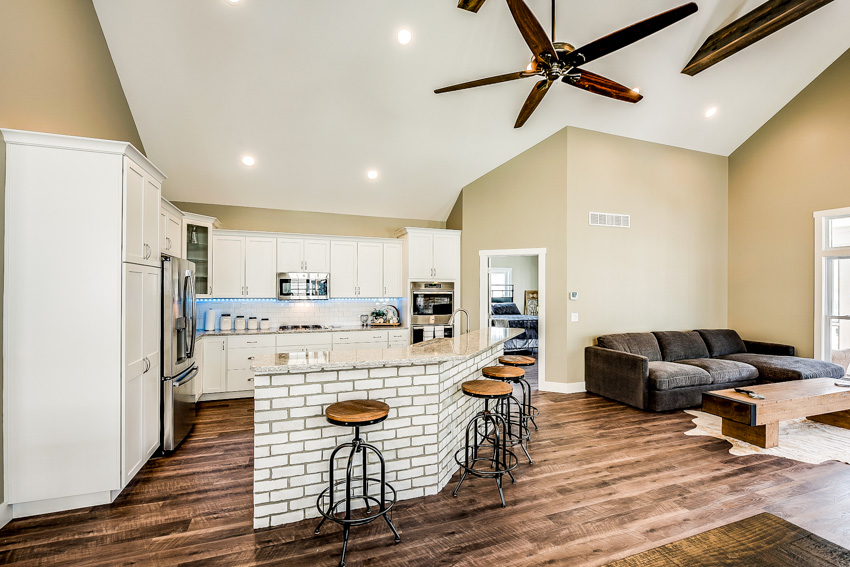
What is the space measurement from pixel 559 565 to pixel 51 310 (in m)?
3.59

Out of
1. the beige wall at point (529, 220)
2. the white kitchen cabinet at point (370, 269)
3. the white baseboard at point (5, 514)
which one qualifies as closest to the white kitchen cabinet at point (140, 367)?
the white baseboard at point (5, 514)

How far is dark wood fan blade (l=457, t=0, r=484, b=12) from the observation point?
3515 mm

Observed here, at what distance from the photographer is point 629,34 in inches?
107

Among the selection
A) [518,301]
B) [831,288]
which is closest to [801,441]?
[831,288]

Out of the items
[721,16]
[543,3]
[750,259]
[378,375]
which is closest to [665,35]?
[721,16]

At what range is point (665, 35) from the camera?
4.30 meters

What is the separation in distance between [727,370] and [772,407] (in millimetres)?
1511

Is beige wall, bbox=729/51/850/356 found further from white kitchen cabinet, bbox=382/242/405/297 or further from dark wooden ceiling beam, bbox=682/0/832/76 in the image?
white kitchen cabinet, bbox=382/242/405/297

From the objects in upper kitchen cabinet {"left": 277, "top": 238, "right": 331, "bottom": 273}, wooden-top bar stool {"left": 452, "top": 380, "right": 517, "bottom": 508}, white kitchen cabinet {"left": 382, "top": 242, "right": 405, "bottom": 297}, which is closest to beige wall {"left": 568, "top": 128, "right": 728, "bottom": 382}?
white kitchen cabinet {"left": 382, "top": 242, "right": 405, "bottom": 297}

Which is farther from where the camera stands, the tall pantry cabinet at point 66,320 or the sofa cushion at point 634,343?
the sofa cushion at point 634,343

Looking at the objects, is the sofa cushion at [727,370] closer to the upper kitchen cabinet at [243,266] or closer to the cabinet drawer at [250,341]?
the cabinet drawer at [250,341]

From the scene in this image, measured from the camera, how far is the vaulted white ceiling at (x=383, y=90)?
3742mm

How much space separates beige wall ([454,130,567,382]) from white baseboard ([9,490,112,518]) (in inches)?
188

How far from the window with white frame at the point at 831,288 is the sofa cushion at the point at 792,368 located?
30cm
